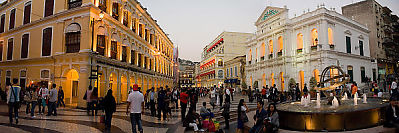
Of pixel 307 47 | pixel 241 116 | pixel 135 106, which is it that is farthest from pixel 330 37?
pixel 135 106

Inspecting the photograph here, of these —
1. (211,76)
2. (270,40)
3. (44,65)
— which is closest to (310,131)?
(44,65)

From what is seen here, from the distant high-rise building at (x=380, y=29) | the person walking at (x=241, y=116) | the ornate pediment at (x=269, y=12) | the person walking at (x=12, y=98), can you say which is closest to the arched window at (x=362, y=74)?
the distant high-rise building at (x=380, y=29)

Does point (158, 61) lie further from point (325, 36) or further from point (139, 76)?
point (325, 36)

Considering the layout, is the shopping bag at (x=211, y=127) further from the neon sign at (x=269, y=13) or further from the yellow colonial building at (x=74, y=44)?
the neon sign at (x=269, y=13)

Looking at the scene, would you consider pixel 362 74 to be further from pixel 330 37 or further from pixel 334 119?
pixel 334 119

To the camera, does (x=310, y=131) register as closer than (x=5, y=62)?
Yes

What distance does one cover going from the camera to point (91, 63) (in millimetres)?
15805

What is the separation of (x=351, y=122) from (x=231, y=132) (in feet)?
13.1

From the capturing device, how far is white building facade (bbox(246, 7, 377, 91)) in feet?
90.5

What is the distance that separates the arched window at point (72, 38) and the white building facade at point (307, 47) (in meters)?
26.5

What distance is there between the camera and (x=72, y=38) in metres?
16.7

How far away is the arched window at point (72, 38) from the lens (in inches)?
642

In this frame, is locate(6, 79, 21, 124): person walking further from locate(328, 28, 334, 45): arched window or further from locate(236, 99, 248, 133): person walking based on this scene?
locate(328, 28, 334, 45): arched window

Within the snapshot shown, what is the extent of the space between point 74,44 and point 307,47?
2750 centimetres
